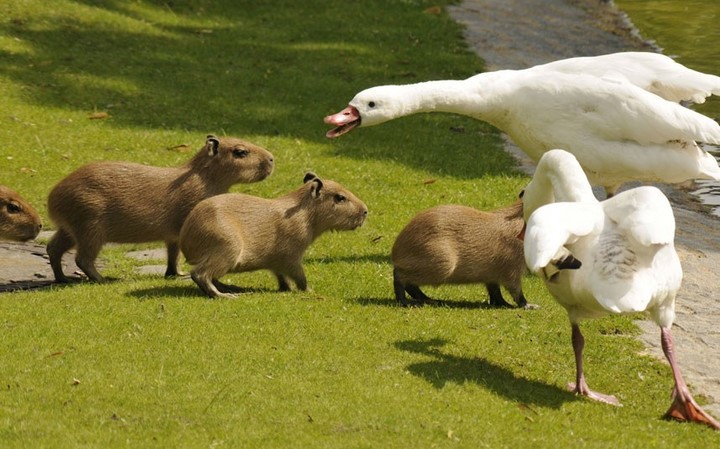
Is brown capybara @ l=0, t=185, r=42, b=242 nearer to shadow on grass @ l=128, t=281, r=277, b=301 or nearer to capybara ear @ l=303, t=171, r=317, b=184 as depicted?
shadow on grass @ l=128, t=281, r=277, b=301

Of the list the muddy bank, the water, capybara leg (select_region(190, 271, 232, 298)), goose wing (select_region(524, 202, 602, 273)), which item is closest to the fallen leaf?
the muddy bank

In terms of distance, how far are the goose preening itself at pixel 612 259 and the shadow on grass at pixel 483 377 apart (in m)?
0.23

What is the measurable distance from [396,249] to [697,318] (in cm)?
249

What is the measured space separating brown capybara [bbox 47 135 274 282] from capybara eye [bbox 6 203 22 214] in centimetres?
36

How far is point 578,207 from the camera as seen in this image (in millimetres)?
7203

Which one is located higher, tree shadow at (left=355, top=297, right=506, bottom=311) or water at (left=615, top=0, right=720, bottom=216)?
tree shadow at (left=355, top=297, right=506, bottom=311)

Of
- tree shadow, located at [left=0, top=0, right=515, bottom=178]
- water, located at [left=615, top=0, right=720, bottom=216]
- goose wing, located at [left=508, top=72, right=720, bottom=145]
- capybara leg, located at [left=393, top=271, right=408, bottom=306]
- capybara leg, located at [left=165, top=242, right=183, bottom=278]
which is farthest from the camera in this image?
water, located at [left=615, top=0, right=720, bottom=216]

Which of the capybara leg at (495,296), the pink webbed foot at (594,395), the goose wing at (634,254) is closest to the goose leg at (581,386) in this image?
the pink webbed foot at (594,395)

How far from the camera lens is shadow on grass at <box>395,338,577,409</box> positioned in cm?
739

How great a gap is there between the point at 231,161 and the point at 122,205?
111cm

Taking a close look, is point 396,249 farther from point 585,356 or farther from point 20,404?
point 20,404

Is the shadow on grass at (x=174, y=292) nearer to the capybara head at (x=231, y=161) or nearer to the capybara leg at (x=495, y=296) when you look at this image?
the capybara head at (x=231, y=161)

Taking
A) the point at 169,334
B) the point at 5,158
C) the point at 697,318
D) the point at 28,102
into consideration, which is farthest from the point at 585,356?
the point at 28,102

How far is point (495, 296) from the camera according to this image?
9500mm
